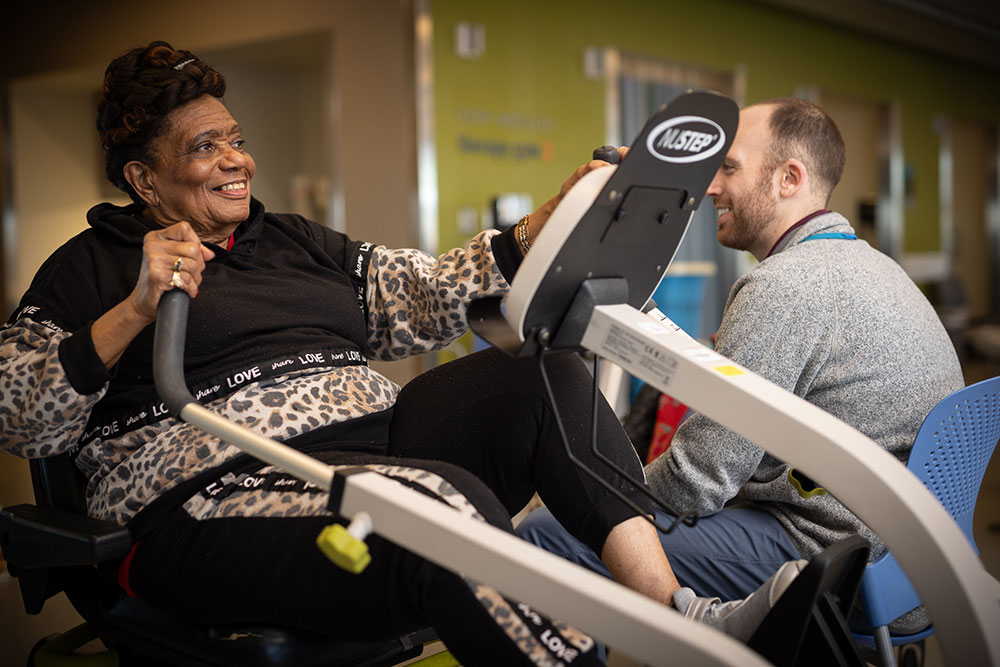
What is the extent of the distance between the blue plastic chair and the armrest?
108cm

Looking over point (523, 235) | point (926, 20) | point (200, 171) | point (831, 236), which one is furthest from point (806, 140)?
point (926, 20)

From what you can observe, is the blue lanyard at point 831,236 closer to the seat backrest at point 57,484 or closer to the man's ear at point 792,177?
the man's ear at point 792,177

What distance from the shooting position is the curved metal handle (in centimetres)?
116

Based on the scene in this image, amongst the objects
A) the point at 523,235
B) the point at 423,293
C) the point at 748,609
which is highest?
the point at 523,235

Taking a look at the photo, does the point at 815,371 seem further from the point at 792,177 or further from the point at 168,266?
the point at 168,266

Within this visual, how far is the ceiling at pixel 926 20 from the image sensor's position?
819 centimetres

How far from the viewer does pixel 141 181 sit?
5.42 ft

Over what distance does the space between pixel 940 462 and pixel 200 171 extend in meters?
1.30

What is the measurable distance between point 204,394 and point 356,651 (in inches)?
18.4

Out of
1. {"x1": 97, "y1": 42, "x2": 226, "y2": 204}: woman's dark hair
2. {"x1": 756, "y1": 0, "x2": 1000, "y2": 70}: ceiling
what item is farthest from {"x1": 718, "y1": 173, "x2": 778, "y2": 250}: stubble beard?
{"x1": 756, "y1": 0, "x2": 1000, "y2": 70}: ceiling

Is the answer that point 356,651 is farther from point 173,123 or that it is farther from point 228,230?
point 173,123

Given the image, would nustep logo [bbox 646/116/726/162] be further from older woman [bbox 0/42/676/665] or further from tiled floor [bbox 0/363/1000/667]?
tiled floor [bbox 0/363/1000/667]

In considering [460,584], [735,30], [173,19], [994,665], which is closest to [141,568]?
[460,584]

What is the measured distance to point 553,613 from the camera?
927 millimetres
